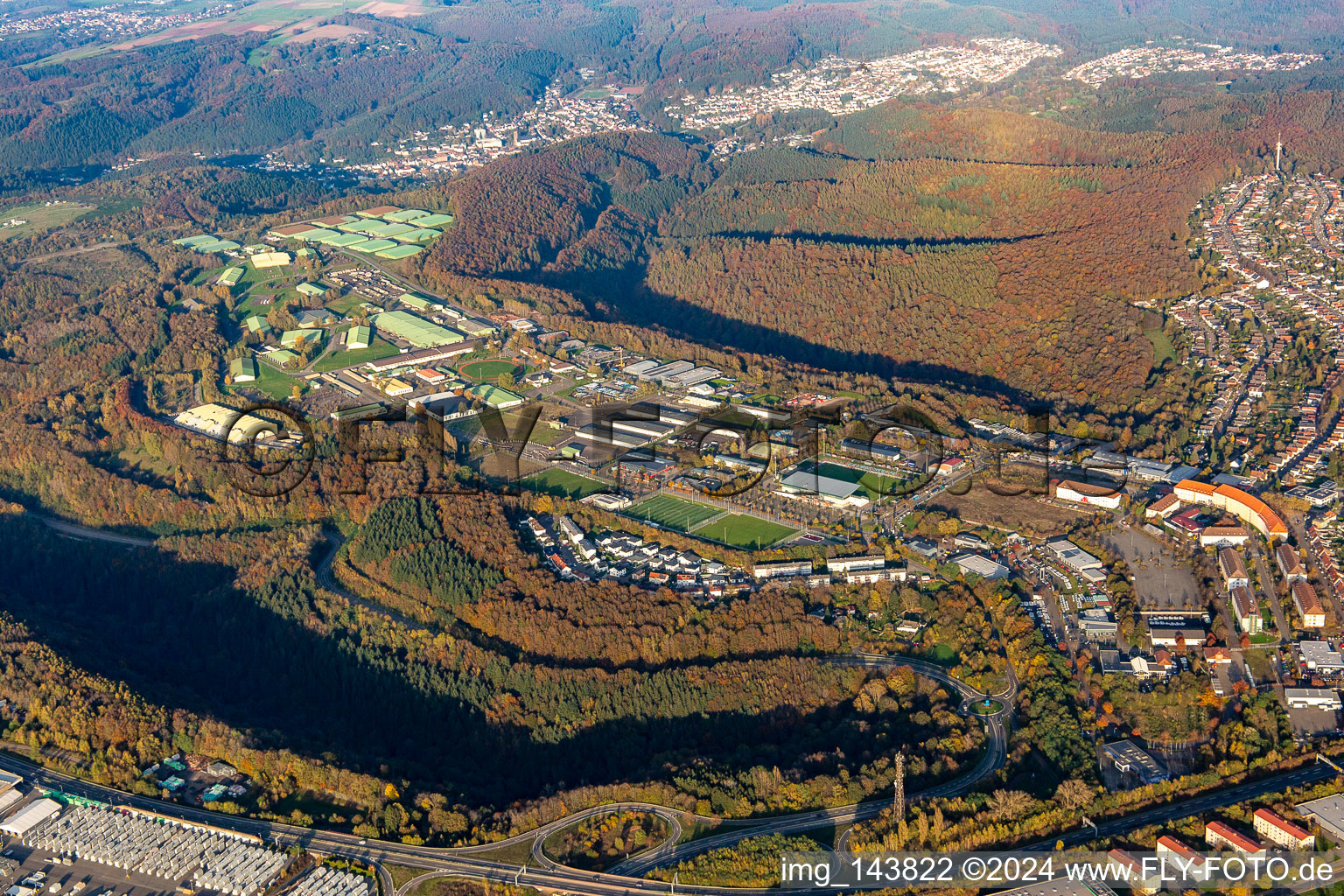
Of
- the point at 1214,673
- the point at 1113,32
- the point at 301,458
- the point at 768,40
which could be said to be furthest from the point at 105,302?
the point at 1113,32

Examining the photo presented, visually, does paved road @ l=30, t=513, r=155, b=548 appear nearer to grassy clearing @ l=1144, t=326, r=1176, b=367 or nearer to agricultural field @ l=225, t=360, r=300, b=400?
agricultural field @ l=225, t=360, r=300, b=400

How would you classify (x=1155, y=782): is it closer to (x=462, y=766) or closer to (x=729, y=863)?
(x=729, y=863)

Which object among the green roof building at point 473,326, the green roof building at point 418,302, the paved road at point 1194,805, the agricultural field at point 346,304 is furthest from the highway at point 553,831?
the agricultural field at point 346,304

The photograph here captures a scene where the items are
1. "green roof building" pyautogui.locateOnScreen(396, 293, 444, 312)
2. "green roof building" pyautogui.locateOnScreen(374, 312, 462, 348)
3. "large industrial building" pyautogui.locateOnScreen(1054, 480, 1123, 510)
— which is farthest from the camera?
"green roof building" pyautogui.locateOnScreen(396, 293, 444, 312)

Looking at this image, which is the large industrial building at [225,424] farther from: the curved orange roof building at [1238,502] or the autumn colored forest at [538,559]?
the curved orange roof building at [1238,502]

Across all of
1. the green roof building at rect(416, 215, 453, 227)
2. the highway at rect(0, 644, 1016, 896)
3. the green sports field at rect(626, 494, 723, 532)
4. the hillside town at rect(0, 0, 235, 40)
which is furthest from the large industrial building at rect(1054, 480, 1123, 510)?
the hillside town at rect(0, 0, 235, 40)

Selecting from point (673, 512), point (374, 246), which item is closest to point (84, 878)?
point (673, 512)

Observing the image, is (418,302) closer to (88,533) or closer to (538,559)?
(88,533)

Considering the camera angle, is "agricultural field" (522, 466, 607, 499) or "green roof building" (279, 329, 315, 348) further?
"green roof building" (279, 329, 315, 348)
